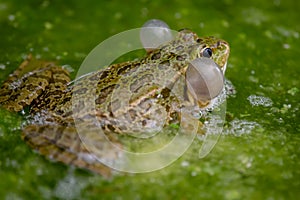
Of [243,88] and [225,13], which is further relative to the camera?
[225,13]

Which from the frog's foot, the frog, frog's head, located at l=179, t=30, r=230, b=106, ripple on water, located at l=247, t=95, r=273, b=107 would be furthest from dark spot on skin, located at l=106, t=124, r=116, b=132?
ripple on water, located at l=247, t=95, r=273, b=107

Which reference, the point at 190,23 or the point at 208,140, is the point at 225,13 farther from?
the point at 208,140

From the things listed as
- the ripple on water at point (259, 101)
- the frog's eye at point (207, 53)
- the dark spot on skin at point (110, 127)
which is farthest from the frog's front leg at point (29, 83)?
the ripple on water at point (259, 101)

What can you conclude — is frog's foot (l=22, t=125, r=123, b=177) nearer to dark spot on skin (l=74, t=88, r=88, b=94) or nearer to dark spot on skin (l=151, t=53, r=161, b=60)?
dark spot on skin (l=74, t=88, r=88, b=94)

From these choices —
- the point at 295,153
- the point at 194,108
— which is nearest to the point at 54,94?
the point at 194,108

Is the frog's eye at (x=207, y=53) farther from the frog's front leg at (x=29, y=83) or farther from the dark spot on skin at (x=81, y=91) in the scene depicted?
the frog's front leg at (x=29, y=83)

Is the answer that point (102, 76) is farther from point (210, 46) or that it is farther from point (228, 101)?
point (228, 101)

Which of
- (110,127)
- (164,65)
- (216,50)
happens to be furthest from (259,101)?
(110,127)
